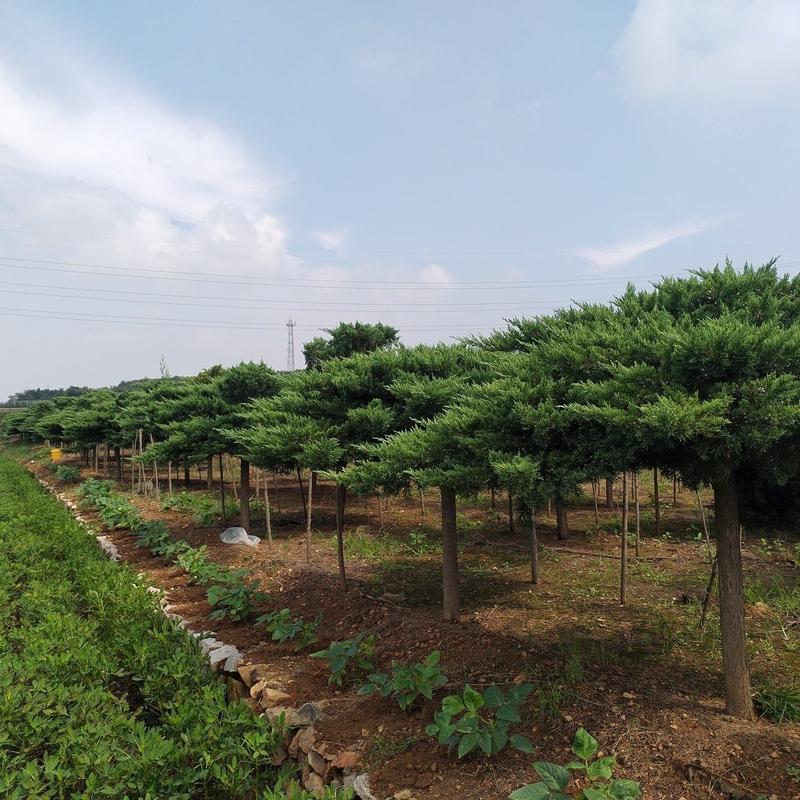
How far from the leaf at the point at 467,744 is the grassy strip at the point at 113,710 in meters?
1.34

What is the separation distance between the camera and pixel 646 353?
3.63 metres

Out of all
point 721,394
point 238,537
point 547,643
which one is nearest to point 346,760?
point 547,643

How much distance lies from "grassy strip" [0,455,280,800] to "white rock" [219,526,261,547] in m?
3.83

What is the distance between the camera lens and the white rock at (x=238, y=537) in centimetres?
1093

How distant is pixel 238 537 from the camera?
11.0 metres

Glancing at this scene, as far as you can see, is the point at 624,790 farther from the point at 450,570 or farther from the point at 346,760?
the point at 450,570

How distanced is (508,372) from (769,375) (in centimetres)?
187

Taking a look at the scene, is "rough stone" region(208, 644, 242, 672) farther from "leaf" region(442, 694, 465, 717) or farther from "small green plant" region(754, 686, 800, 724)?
"small green plant" region(754, 686, 800, 724)

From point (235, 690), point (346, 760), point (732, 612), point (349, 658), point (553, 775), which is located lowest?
point (235, 690)

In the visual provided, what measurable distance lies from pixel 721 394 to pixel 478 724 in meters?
2.67

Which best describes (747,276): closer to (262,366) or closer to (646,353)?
(646,353)

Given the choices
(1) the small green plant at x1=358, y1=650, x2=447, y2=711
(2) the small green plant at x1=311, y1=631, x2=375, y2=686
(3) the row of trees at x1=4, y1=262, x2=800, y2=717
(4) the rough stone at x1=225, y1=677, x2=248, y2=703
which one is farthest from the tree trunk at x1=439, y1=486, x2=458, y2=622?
(4) the rough stone at x1=225, y1=677, x2=248, y2=703

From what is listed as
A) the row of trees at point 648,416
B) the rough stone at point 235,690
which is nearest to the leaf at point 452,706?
the row of trees at point 648,416

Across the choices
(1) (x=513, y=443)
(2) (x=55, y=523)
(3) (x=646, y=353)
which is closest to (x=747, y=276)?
(3) (x=646, y=353)
